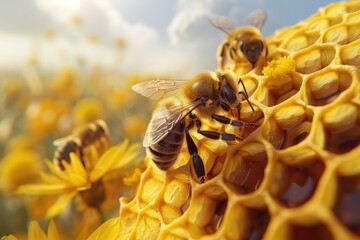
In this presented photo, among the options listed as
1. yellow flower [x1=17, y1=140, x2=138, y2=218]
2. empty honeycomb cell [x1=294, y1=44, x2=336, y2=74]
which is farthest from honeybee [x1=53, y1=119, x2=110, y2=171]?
empty honeycomb cell [x1=294, y1=44, x2=336, y2=74]

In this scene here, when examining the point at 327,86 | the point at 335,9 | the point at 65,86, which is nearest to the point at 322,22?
the point at 335,9

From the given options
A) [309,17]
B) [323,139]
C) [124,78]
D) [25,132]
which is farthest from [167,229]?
[124,78]

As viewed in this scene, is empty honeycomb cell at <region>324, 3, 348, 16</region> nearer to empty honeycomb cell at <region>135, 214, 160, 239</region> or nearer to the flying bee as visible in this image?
the flying bee

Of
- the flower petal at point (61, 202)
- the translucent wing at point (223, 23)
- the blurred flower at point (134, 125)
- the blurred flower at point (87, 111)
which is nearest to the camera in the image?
the flower petal at point (61, 202)

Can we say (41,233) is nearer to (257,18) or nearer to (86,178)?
(86,178)

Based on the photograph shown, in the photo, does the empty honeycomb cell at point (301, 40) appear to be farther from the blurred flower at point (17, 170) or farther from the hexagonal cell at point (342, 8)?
the blurred flower at point (17, 170)

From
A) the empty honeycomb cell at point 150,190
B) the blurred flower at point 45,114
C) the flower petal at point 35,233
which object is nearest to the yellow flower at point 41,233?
the flower petal at point 35,233

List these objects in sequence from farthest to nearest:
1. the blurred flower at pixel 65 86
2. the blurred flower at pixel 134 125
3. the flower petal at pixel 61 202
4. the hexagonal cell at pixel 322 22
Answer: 1. the blurred flower at pixel 65 86
2. the blurred flower at pixel 134 125
3. the flower petal at pixel 61 202
4. the hexagonal cell at pixel 322 22
